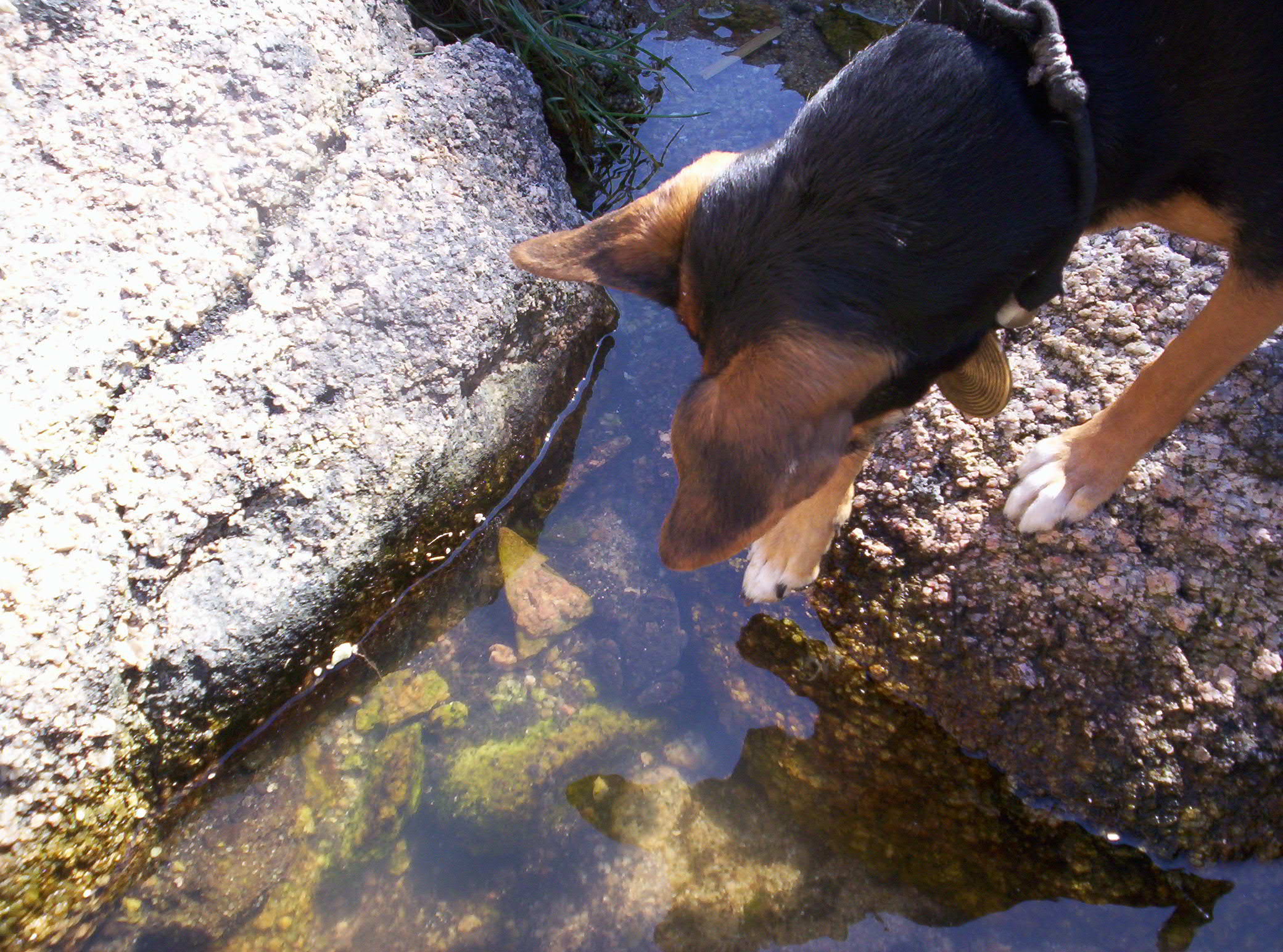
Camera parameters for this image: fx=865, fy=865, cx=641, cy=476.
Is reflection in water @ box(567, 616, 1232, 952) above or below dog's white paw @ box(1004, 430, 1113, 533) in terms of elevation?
below

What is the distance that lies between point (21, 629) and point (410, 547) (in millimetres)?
1055

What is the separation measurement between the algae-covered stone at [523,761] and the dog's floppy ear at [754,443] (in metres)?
1.32

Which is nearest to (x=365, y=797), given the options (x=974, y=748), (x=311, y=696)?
(x=311, y=696)

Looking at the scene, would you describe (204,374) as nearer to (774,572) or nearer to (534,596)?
(534,596)

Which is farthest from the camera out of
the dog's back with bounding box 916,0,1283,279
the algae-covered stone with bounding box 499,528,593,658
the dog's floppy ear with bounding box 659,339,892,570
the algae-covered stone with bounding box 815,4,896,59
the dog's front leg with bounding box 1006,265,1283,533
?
the algae-covered stone with bounding box 815,4,896,59

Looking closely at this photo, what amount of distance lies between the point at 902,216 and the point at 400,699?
211 cm

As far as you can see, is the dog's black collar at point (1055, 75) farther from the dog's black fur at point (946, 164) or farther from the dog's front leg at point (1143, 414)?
the dog's front leg at point (1143, 414)

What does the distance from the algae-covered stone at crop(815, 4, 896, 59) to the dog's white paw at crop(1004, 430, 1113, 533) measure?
9.86ft

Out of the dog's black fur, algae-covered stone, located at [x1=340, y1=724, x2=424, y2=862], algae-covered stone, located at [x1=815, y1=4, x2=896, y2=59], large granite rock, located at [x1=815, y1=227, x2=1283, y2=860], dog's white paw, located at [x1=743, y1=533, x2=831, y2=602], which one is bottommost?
algae-covered stone, located at [x1=340, y1=724, x2=424, y2=862]

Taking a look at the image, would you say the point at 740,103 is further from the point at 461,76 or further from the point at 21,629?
the point at 21,629

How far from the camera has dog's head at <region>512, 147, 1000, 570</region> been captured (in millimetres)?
1581

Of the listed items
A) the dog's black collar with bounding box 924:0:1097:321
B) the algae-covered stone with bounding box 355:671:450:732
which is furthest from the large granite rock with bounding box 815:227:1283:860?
the algae-covered stone with bounding box 355:671:450:732

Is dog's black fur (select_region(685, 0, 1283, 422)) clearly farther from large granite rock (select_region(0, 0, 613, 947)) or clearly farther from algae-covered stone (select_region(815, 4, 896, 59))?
algae-covered stone (select_region(815, 4, 896, 59))

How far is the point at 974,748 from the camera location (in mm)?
2514
